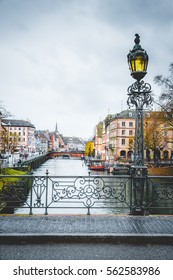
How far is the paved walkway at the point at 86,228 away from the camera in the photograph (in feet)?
19.9

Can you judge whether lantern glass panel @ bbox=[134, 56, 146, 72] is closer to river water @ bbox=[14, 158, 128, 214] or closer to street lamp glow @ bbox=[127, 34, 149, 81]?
street lamp glow @ bbox=[127, 34, 149, 81]

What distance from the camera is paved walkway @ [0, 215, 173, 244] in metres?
6.07

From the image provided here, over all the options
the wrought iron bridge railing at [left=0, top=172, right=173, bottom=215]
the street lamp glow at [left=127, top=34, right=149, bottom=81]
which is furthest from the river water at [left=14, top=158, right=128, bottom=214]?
the street lamp glow at [left=127, top=34, right=149, bottom=81]

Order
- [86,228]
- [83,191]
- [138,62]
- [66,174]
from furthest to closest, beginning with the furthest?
1. [66,174]
2. [83,191]
3. [138,62]
4. [86,228]

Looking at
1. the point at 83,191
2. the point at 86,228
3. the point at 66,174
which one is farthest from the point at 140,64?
the point at 66,174

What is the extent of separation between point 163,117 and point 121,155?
42.9 m

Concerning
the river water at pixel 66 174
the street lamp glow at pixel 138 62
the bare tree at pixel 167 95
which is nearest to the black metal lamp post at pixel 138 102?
the street lamp glow at pixel 138 62

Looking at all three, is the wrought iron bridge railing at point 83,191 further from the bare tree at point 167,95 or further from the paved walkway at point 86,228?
the bare tree at point 167,95

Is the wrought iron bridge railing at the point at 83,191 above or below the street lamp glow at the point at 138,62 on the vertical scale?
below

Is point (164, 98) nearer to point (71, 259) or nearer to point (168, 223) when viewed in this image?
point (168, 223)

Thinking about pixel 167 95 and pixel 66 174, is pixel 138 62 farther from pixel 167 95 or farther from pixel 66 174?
pixel 66 174

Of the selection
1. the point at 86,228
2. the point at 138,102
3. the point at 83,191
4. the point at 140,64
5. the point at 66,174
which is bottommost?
the point at 66,174

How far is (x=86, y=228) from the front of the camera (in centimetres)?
665

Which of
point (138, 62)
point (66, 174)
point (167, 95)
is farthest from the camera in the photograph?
point (66, 174)
